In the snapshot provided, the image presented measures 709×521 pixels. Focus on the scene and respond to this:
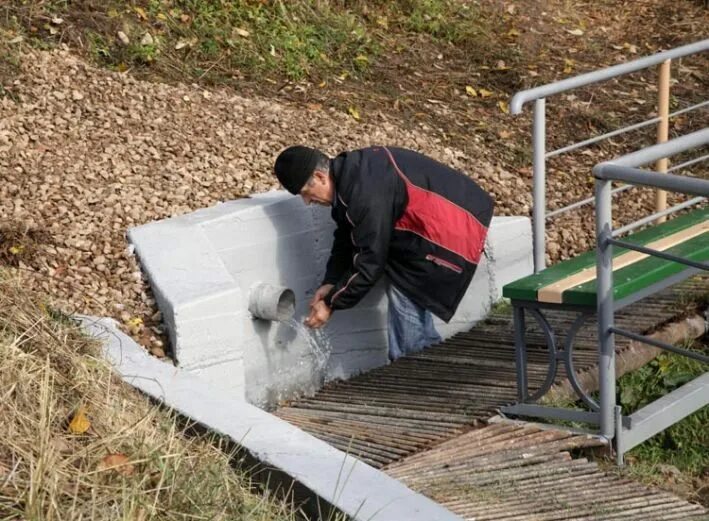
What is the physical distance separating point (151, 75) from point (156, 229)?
1.95 metres

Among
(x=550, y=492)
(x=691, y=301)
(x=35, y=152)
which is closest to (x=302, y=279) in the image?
(x=35, y=152)

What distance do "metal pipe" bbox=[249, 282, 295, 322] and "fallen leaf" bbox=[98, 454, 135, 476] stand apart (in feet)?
8.34

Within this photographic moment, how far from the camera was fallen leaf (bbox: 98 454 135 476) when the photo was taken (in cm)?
351

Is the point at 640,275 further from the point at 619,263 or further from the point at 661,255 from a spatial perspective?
the point at 661,255

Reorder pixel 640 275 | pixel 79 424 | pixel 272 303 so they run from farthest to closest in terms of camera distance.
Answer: pixel 272 303 → pixel 640 275 → pixel 79 424

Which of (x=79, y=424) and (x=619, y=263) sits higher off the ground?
(x=79, y=424)

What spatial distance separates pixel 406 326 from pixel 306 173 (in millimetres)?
1089

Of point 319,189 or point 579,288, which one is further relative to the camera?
point 319,189

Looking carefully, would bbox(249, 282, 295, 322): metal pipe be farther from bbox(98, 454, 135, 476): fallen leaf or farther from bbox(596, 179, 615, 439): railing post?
bbox(98, 454, 135, 476): fallen leaf

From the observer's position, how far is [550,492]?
4293mm

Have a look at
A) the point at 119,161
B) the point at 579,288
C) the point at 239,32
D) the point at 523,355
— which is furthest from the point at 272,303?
the point at 239,32

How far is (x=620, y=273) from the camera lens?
199 inches

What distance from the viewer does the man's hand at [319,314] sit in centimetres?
610

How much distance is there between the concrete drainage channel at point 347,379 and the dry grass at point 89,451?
0.18m
